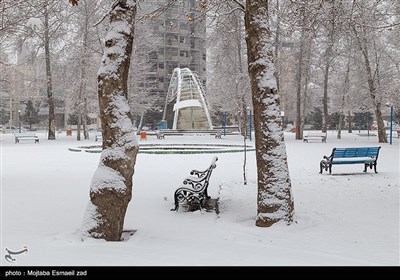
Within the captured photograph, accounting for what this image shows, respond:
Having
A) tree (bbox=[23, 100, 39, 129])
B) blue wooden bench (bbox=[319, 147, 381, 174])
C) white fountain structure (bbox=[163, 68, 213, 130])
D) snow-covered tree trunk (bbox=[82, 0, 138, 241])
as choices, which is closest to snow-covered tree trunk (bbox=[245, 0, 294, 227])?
snow-covered tree trunk (bbox=[82, 0, 138, 241])

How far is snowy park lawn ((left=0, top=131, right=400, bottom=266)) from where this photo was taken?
4824 millimetres

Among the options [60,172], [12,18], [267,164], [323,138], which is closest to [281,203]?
[267,164]

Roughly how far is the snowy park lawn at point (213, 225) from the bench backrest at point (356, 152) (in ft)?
2.22

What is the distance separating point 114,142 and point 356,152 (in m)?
9.51

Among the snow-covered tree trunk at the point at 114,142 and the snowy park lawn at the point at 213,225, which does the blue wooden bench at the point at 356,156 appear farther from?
the snow-covered tree trunk at the point at 114,142

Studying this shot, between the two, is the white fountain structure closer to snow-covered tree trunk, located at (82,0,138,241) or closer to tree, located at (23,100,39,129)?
tree, located at (23,100,39,129)

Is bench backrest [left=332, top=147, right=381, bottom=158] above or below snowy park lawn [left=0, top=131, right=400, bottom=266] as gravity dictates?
above

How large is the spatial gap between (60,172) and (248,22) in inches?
335

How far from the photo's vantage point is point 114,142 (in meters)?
5.75

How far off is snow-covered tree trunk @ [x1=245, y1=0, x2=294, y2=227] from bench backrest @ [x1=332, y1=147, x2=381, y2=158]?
6519 mm

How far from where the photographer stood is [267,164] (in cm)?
695

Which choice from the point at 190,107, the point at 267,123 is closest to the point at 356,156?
the point at 267,123

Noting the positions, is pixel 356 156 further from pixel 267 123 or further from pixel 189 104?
pixel 189 104
